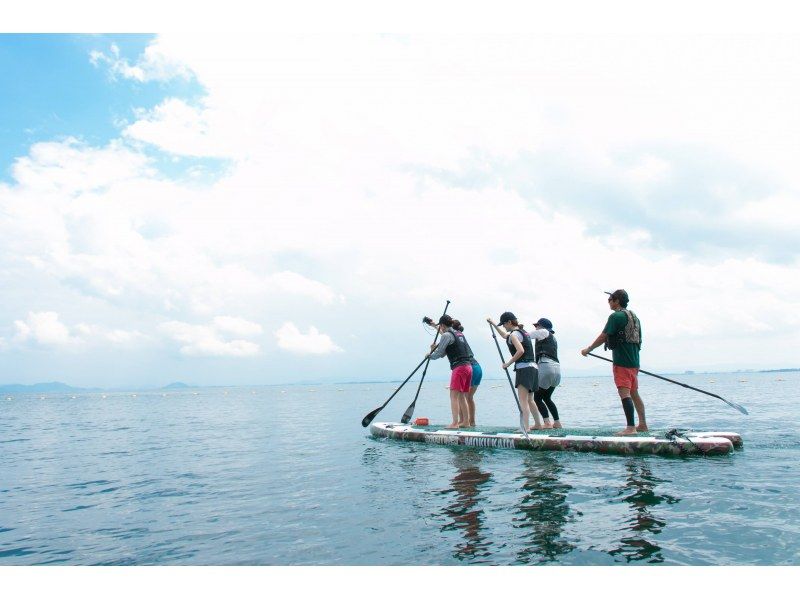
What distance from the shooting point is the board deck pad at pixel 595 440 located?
36.4 ft

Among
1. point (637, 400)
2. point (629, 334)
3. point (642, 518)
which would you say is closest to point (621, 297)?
point (629, 334)

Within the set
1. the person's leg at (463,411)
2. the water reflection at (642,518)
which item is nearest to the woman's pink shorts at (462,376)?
the person's leg at (463,411)

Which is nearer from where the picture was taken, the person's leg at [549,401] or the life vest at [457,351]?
the person's leg at [549,401]

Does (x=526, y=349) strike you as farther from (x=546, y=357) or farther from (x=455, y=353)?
(x=455, y=353)

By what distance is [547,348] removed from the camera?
13781mm

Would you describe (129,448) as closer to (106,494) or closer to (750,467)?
(106,494)

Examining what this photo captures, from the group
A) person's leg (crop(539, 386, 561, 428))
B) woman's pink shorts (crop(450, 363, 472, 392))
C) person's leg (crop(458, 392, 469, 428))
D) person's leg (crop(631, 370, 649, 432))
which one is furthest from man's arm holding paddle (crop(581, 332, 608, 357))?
person's leg (crop(458, 392, 469, 428))

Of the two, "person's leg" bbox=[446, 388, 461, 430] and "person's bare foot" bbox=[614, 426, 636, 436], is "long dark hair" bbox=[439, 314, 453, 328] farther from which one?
"person's bare foot" bbox=[614, 426, 636, 436]

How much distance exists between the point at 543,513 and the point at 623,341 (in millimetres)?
5444

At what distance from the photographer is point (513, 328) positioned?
43.4 ft

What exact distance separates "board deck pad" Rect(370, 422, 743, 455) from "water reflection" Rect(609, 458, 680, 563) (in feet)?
4.34

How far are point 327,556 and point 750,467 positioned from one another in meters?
8.33

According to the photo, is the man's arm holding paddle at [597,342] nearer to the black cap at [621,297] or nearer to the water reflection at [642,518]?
the black cap at [621,297]

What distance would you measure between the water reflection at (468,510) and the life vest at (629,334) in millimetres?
4125
